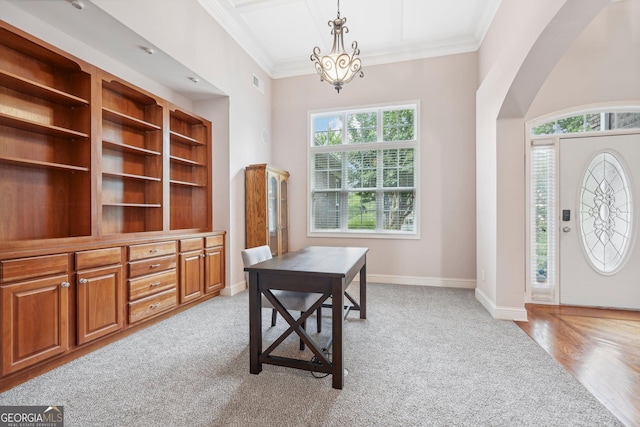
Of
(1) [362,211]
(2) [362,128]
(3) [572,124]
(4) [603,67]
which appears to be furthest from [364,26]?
(3) [572,124]

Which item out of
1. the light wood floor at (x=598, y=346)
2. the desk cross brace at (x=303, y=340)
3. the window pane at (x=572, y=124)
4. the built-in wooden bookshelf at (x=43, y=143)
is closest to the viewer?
the light wood floor at (x=598, y=346)

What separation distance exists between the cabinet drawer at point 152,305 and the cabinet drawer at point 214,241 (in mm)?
727

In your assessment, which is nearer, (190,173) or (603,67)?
(603,67)

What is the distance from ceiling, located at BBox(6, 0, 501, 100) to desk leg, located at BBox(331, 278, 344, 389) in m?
2.83

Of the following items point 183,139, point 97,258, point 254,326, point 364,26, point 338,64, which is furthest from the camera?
point 364,26

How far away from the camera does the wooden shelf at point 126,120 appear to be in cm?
273

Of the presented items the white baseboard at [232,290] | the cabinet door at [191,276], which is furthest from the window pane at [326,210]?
the cabinet door at [191,276]

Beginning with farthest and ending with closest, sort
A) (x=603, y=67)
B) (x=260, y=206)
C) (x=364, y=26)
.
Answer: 1. (x=260, y=206)
2. (x=364, y=26)
3. (x=603, y=67)

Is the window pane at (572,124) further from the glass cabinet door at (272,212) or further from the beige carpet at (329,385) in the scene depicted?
the glass cabinet door at (272,212)

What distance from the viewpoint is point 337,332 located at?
1.86 m

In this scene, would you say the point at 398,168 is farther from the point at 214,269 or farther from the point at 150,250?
the point at 150,250

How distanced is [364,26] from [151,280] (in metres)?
4.19

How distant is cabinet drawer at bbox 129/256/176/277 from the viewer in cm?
Answer: 266

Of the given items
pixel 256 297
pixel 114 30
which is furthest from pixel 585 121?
pixel 114 30
